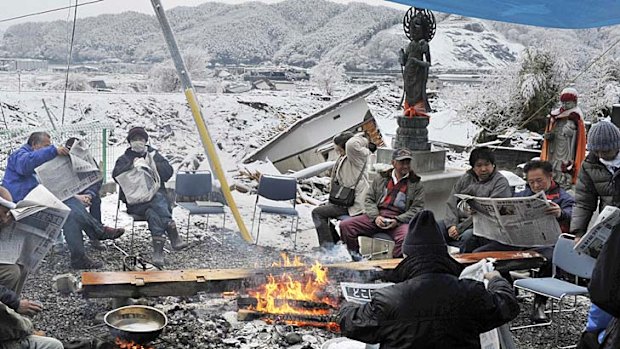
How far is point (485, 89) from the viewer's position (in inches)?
704

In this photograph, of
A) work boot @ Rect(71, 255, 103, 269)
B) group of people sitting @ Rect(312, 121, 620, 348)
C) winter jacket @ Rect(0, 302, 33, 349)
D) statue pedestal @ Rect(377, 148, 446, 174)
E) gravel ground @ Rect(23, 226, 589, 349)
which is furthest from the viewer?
statue pedestal @ Rect(377, 148, 446, 174)

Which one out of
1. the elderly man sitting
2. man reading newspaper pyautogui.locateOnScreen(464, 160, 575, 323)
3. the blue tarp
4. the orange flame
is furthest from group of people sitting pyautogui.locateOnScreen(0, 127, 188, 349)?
the blue tarp

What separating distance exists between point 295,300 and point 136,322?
132 centimetres

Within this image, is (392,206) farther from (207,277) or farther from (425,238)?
(425,238)

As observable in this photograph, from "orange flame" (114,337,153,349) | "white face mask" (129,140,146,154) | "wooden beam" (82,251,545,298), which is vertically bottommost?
"orange flame" (114,337,153,349)

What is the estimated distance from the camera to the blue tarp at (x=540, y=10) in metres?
4.05

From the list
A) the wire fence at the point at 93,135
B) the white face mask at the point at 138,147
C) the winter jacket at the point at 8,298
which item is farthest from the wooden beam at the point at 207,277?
the wire fence at the point at 93,135

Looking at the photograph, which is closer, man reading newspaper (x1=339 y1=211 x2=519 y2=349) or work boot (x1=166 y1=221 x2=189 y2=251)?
man reading newspaper (x1=339 y1=211 x2=519 y2=349)

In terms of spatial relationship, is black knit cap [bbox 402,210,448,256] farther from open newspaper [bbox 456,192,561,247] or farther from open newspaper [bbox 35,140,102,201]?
open newspaper [bbox 35,140,102,201]

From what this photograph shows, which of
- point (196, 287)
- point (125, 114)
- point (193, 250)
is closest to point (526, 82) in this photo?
point (125, 114)

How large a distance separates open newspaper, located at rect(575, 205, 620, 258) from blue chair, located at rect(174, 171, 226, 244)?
4643 millimetres

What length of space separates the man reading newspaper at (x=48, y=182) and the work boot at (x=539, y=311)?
4575 mm

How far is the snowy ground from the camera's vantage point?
18.2 feet

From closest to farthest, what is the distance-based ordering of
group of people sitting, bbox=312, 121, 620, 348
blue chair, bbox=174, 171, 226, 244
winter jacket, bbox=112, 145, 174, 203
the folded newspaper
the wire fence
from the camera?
the folded newspaper < group of people sitting, bbox=312, 121, 620, 348 < winter jacket, bbox=112, 145, 174, 203 < blue chair, bbox=174, 171, 226, 244 < the wire fence
